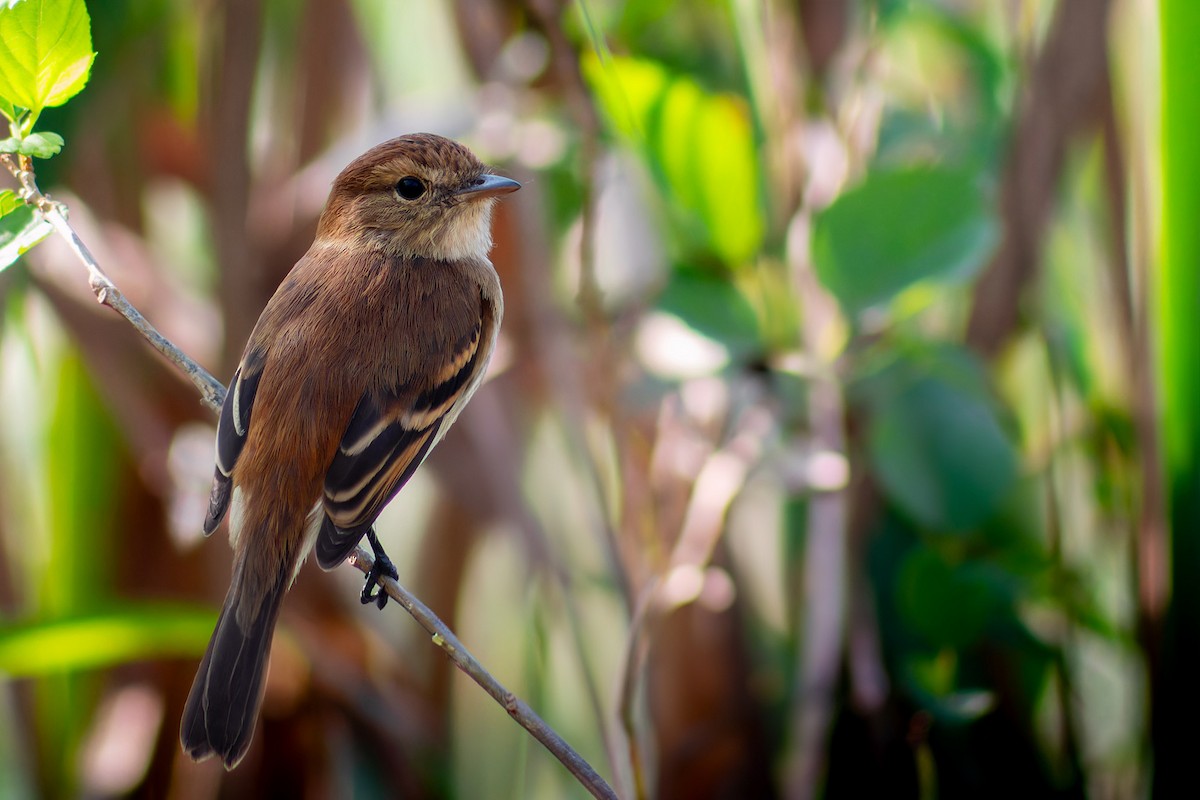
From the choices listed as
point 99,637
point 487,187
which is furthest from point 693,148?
point 99,637

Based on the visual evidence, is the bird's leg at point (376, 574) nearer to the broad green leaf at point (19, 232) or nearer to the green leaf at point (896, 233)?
the broad green leaf at point (19, 232)

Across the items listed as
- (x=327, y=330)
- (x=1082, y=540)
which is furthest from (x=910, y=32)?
(x=327, y=330)

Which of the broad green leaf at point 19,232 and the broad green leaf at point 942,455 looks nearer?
the broad green leaf at point 19,232

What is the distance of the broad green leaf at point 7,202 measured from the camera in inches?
42.3

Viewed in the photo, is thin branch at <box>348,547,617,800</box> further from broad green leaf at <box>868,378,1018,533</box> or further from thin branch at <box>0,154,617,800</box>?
broad green leaf at <box>868,378,1018,533</box>

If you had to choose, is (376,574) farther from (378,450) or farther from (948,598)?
(948,598)

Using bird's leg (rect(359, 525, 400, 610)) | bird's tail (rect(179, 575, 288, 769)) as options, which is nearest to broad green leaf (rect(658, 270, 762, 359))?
bird's leg (rect(359, 525, 400, 610))

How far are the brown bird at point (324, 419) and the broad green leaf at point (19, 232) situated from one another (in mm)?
457

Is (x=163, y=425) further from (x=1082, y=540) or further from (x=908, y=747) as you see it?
(x=1082, y=540)

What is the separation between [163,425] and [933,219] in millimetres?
1574

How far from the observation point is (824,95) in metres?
2.71

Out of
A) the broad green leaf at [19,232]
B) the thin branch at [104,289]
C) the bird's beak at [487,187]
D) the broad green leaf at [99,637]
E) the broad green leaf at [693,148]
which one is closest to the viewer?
the broad green leaf at [19,232]

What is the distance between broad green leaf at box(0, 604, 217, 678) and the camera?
2.17 metres

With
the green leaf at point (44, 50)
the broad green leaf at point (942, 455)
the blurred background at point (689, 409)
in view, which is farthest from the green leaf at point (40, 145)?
the broad green leaf at point (942, 455)
